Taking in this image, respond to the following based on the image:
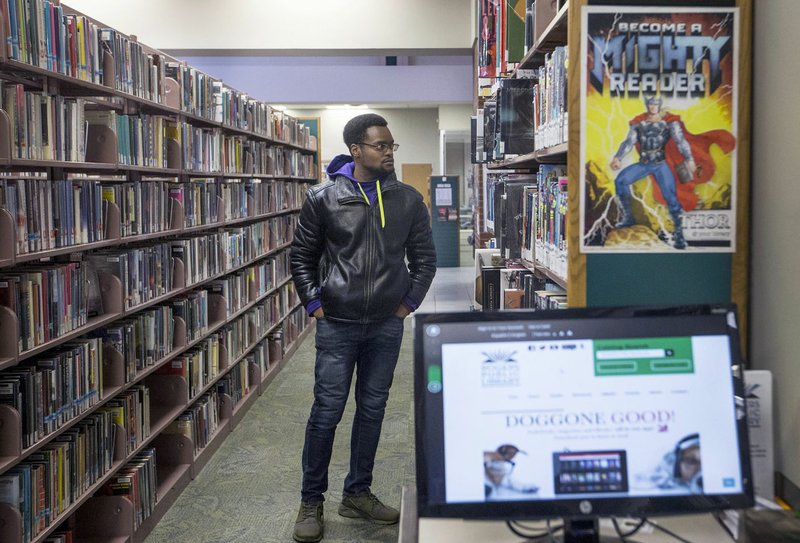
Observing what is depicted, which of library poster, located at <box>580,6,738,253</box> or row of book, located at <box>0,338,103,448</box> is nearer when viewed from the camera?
library poster, located at <box>580,6,738,253</box>

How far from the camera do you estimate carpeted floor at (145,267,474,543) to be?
3.44m

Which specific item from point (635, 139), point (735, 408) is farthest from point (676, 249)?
point (735, 408)

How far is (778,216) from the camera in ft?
5.78

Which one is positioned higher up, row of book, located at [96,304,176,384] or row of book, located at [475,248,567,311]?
row of book, located at [475,248,567,311]

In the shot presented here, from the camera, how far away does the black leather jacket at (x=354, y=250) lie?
121 inches

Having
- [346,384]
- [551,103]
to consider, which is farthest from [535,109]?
[346,384]

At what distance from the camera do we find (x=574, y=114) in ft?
6.26

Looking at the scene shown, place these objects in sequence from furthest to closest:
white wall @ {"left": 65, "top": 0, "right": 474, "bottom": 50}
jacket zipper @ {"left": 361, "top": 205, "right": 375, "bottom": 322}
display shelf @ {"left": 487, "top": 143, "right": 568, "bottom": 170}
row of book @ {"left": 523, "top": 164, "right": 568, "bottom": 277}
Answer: white wall @ {"left": 65, "top": 0, "right": 474, "bottom": 50}, jacket zipper @ {"left": 361, "top": 205, "right": 375, "bottom": 322}, row of book @ {"left": 523, "top": 164, "right": 568, "bottom": 277}, display shelf @ {"left": 487, "top": 143, "right": 568, "bottom": 170}

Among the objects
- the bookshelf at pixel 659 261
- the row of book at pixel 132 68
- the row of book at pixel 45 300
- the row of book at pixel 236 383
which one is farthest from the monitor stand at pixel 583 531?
the row of book at pixel 236 383

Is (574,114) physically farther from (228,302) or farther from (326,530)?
(228,302)

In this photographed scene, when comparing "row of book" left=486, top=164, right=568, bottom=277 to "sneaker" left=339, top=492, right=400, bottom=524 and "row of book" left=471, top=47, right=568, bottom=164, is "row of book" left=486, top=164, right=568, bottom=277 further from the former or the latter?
"sneaker" left=339, top=492, right=400, bottom=524

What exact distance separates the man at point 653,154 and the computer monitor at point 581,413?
0.56m

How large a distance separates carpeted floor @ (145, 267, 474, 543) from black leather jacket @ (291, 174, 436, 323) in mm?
992

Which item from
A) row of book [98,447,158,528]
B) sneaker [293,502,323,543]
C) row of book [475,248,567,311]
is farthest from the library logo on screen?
row of book [98,447,158,528]
